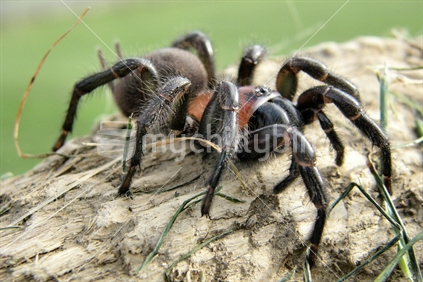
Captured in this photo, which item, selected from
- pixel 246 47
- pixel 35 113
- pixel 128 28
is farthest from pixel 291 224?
pixel 128 28

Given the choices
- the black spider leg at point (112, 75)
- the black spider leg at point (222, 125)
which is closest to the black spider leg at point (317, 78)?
the black spider leg at point (222, 125)

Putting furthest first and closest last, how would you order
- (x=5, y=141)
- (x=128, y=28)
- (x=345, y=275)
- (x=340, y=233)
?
1. (x=128, y=28)
2. (x=5, y=141)
3. (x=340, y=233)
4. (x=345, y=275)

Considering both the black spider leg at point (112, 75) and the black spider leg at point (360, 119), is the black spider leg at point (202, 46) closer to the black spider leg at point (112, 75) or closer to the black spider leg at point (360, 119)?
the black spider leg at point (112, 75)

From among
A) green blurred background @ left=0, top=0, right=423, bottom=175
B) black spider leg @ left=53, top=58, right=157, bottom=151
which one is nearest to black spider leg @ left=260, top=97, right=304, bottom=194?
Result: black spider leg @ left=53, top=58, right=157, bottom=151

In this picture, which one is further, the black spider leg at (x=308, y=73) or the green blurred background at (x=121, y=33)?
the green blurred background at (x=121, y=33)

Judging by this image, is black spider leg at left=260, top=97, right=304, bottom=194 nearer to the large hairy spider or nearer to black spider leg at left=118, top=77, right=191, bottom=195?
the large hairy spider

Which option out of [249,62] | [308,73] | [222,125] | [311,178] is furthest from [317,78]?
[311,178]

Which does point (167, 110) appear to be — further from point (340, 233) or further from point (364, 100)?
point (364, 100)
